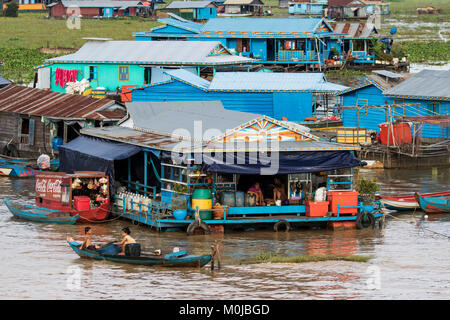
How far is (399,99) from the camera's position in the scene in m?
41.1

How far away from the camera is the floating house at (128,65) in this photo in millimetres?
49219

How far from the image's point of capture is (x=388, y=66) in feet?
240

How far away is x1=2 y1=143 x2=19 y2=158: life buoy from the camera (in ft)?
127

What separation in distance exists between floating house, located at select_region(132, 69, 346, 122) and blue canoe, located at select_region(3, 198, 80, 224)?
15.5m

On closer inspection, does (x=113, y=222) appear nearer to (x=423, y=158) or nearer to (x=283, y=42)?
(x=423, y=158)

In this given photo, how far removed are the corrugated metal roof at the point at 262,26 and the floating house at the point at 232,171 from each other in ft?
127

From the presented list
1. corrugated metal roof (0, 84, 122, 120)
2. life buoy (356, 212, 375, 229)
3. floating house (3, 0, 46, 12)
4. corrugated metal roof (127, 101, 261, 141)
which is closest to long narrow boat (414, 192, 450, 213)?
life buoy (356, 212, 375, 229)

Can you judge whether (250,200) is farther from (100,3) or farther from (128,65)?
(100,3)

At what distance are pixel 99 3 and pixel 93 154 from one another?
8286 cm

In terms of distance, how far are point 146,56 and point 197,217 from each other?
25.6 meters

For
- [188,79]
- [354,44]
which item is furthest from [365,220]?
[354,44]

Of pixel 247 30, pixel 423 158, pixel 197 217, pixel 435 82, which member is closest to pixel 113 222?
pixel 197 217

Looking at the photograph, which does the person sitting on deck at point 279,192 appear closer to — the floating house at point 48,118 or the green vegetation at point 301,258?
the green vegetation at point 301,258

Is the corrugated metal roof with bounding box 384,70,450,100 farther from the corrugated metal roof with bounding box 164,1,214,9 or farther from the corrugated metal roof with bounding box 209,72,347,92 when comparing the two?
the corrugated metal roof with bounding box 164,1,214,9
